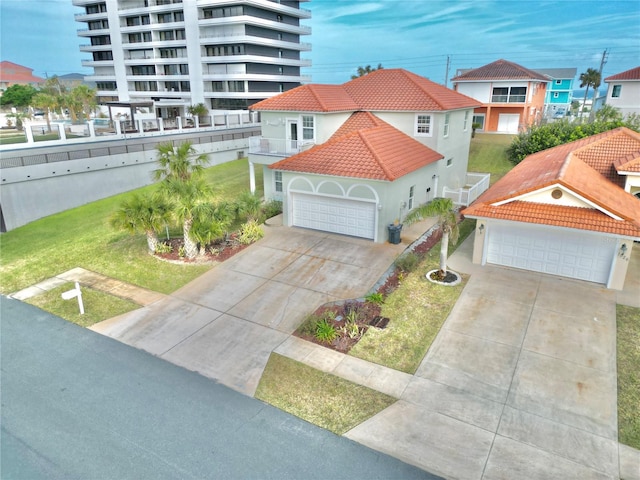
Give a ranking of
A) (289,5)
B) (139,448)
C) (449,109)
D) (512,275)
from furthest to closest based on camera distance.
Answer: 1. (289,5)
2. (449,109)
3. (512,275)
4. (139,448)

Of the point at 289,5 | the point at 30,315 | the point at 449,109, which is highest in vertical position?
the point at 289,5

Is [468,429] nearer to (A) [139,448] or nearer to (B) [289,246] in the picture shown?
(A) [139,448]

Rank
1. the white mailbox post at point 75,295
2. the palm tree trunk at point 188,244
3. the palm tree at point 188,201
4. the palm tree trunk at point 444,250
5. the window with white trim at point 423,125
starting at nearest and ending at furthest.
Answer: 1. the white mailbox post at point 75,295
2. the palm tree trunk at point 444,250
3. the palm tree at point 188,201
4. the palm tree trunk at point 188,244
5. the window with white trim at point 423,125

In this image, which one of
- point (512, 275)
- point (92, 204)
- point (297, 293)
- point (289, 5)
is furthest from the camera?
point (289, 5)

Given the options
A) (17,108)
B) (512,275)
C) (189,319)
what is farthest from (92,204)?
(17,108)

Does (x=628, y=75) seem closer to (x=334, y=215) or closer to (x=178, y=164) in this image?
(x=334, y=215)

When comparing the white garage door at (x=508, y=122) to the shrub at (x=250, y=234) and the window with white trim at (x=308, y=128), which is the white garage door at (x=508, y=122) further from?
the shrub at (x=250, y=234)

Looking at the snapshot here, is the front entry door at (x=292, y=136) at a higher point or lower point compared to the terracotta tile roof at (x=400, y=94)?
lower

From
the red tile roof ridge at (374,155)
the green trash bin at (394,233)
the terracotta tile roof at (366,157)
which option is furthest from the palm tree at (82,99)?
the green trash bin at (394,233)
